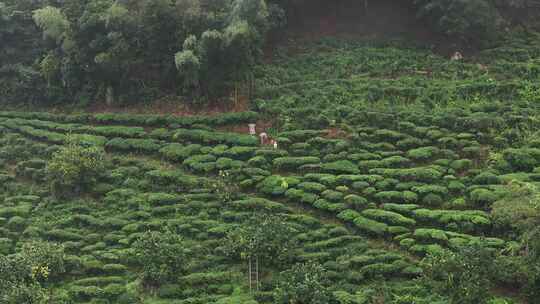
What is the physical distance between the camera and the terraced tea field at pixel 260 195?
1010 inches

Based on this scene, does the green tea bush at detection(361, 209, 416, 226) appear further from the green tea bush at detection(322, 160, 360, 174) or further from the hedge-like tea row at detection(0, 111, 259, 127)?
the hedge-like tea row at detection(0, 111, 259, 127)

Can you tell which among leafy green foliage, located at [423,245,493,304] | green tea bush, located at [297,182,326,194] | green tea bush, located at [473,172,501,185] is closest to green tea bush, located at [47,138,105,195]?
green tea bush, located at [297,182,326,194]

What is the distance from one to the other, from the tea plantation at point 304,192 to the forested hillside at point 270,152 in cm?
9

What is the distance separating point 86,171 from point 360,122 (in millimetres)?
13103

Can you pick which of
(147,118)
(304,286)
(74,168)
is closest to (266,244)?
(304,286)

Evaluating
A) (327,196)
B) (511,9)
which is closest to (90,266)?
→ (327,196)

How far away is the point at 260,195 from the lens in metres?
30.0

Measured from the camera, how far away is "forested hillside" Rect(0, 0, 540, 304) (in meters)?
25.2

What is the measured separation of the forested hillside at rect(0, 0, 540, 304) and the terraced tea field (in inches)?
3.6

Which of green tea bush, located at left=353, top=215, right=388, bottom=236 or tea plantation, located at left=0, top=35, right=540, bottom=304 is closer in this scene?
tea plantation, located at left=0, top=35, right=540, bottom=304

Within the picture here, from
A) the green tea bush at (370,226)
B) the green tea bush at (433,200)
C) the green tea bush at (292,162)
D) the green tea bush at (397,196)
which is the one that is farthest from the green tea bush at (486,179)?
the green tea bush at (292,162)

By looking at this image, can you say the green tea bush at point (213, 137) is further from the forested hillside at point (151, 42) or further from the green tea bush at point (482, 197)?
the green tea bush at point (482, 197)

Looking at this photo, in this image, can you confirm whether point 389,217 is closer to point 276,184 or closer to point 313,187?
point 313,187

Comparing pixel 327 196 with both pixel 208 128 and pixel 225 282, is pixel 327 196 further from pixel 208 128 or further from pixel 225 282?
pixel 208 128
